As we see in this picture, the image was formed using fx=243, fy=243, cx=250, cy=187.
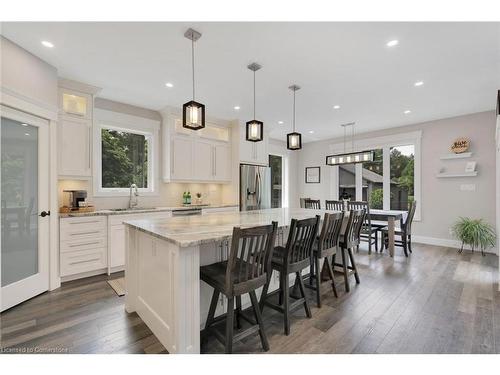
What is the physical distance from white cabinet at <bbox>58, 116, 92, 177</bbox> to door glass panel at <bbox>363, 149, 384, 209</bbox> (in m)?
6.19

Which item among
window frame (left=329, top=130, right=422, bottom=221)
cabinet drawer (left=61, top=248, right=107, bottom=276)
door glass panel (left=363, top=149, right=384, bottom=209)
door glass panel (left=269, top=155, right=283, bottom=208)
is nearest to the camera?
cabinet drawer (left=61, top=248, right=107, bottom=276)

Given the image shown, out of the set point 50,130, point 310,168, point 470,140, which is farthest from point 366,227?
point 50,130

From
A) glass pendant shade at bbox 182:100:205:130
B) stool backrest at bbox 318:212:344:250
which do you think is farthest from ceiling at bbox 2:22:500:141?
stool backrest at bbox 318:212:344:250

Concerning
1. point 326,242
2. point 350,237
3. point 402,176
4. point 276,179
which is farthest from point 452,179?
point 326,242

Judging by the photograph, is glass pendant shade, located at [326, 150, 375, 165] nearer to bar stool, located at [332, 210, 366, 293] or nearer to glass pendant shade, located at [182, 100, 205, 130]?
bar stool, located at [332, 210, 366, 293]

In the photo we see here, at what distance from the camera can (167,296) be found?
5.98 ft

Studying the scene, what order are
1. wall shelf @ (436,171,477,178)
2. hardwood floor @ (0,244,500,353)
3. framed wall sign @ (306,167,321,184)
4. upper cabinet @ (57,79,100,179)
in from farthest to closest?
framed wall sign @ (306,167,321,184) < wall shelf @ (436,171,477,178) < upper cabinet @ (57,79,100,179) < hardwood floor @ (0,244,500,353)

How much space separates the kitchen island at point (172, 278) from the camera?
1656 millimetres

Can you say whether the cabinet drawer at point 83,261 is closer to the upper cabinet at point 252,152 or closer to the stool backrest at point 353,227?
the upper cabinet at point 252,152

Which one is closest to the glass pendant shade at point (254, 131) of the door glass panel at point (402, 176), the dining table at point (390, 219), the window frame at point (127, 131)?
the window frame at point (127, 131)

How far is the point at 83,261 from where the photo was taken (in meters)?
3.32

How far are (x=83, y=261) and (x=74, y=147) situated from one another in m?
1.61

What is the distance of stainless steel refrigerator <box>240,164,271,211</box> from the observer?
5.32 metres
